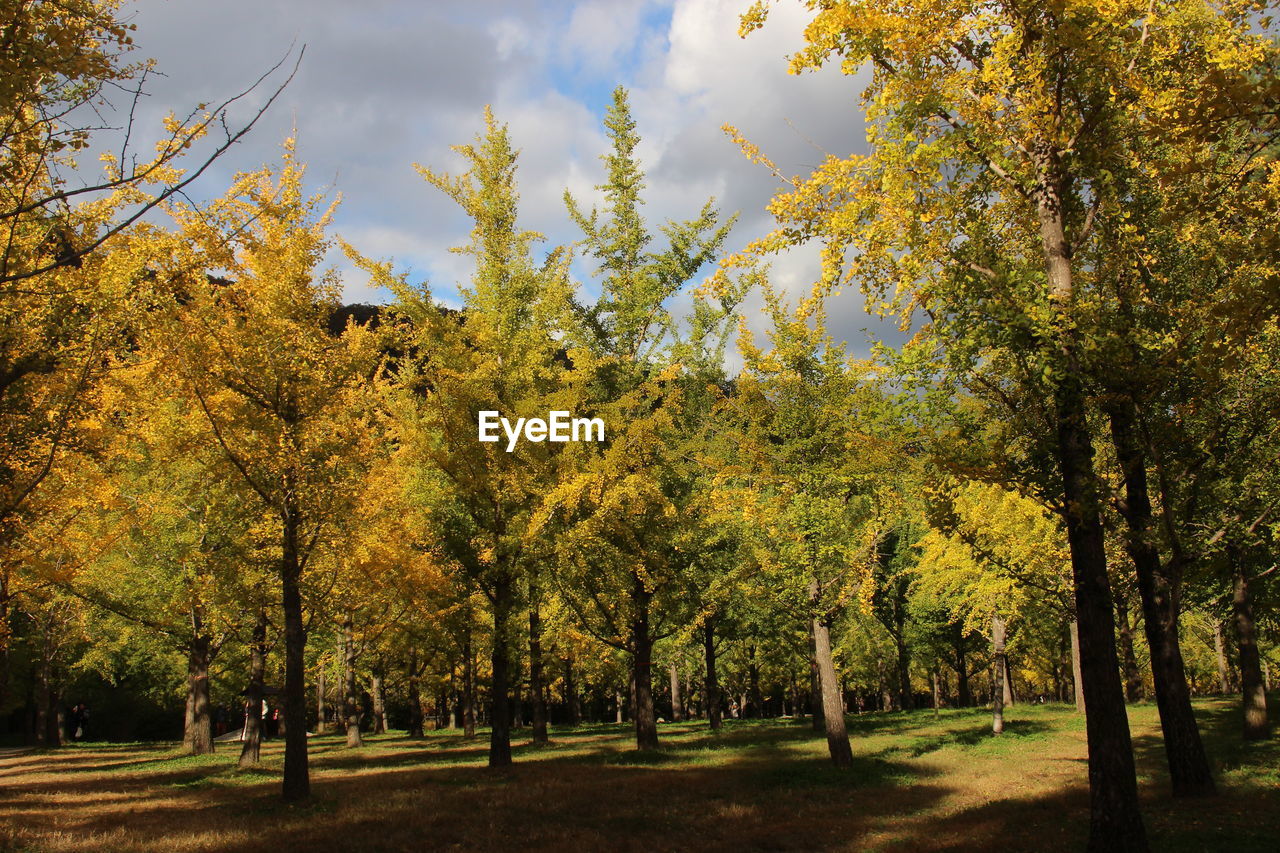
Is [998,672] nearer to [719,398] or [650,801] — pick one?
[719,398]

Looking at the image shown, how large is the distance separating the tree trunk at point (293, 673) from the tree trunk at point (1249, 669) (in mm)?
19311

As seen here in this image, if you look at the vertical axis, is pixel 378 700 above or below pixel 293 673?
below

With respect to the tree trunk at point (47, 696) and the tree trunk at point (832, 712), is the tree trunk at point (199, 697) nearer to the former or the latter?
the tree trunk at point (47, 696)

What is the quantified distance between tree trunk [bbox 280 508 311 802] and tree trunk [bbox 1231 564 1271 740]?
19311 millimetres

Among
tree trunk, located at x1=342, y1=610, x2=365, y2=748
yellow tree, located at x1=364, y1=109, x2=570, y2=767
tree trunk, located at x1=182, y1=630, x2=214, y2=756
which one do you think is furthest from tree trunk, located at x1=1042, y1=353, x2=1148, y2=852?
tree trunk, located at x1=182, y1=630, x2=214, y2=756

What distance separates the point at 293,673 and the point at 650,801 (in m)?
6.45

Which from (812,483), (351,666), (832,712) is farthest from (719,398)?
(351,666)

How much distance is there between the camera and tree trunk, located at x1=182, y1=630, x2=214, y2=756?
20.6 meters

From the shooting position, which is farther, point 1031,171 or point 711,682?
point 711,682

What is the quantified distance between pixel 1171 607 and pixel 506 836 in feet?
32.8

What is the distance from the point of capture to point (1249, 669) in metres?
16.7

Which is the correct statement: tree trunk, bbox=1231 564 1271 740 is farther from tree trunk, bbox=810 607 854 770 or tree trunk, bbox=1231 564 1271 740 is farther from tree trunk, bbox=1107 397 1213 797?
tree trunk, bbox=810 607 854 770

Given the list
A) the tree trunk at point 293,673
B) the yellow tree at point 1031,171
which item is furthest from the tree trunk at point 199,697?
the yellow tree at point 1031,171

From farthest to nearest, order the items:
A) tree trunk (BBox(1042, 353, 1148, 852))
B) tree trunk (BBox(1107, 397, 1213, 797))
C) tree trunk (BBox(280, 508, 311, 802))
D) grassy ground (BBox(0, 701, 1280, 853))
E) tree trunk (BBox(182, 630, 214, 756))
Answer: tree trunk (BBox(182, 630, 214, 756)) < tree trunk (BBox(280, 508, 311, 802)) < tree trunk (BBox(1107, 397, 1213, 797)) < grassy ground (BBox(0, 701, 1280, 853)) < tree trunk (BBox(1042, 353, 1148, 852))
